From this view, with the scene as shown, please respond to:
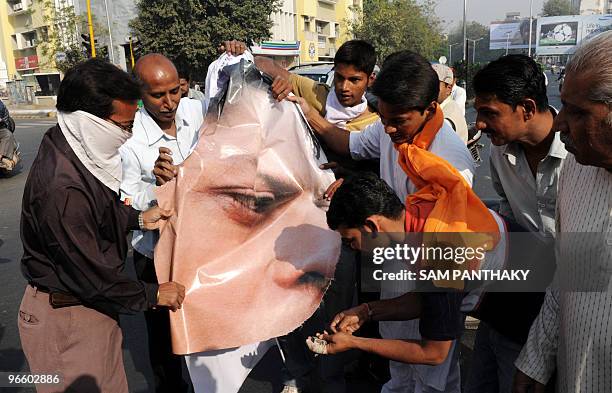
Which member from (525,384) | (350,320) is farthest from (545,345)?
(350,320)

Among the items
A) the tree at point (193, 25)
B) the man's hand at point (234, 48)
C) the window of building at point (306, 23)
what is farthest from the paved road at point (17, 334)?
the window of building at point (306, 23)

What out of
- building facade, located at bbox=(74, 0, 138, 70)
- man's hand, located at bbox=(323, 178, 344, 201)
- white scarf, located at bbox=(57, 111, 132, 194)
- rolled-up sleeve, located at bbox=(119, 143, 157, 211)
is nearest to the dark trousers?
rolled-up sleeve, located at bbox=(119, 143, 157, 211)

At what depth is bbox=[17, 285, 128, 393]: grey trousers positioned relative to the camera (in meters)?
2.00

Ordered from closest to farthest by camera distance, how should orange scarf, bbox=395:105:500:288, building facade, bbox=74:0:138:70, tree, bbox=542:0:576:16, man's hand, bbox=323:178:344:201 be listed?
orange scarf, bbox=395:105:500:288 → man's hand, bbox=323:178:344:201 → building facade, bbox=74:0:138:70 → tree, bbox=542:0:576:16

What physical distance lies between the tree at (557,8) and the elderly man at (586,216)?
131 meters

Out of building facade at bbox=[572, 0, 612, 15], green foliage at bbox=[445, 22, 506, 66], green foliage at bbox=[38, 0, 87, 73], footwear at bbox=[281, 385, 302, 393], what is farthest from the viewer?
building facade at bbox=[572, 0, 612, 15]

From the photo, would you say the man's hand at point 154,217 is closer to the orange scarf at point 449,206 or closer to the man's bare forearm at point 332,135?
the man's bare forearm at point 332,135

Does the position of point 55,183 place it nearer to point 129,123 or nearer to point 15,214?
point 129,123

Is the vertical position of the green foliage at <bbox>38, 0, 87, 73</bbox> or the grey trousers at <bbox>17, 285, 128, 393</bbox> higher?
the green foliage at <bbox>38, 0, 87, 73</bbox>

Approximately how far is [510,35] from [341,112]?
75.6 metres

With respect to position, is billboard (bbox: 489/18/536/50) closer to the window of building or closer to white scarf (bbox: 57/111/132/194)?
the window of building

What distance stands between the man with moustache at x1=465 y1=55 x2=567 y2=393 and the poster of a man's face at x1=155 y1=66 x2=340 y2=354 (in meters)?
0.80

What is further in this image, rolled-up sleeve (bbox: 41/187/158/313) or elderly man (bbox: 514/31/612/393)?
rolled-up sleeve (bbox: 41/187/158/313)

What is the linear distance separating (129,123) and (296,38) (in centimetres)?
4037
